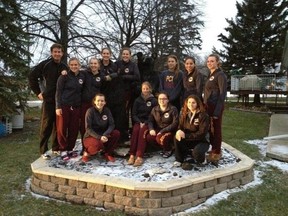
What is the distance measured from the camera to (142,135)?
500cm

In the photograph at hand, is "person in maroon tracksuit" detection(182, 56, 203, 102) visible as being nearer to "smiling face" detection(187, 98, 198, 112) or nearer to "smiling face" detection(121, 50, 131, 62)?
"smiling face" detection(187, 98, 198, 112)

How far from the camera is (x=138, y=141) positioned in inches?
198

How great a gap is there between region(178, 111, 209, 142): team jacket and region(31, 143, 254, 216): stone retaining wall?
0.55 m

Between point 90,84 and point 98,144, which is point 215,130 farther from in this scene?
point 90,84

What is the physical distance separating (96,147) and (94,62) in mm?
1289

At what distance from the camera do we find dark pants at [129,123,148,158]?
496 cm

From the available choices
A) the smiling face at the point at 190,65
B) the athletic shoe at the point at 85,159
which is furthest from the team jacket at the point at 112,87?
the smiling face at the point at 190,65

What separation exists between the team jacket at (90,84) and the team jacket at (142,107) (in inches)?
26.2

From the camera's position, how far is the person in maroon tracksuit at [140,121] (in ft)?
16.3

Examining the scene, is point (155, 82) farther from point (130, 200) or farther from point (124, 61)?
point (130, 200)

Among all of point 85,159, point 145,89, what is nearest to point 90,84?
A: point 145,89

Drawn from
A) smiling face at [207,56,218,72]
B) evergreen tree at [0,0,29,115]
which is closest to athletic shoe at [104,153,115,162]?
smiling face at [207,56,218,72]

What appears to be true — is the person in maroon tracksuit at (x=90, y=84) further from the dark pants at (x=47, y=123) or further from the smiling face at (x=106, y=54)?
the dark pants at (x=47, y=123)

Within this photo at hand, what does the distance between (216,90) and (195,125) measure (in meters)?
0.64
